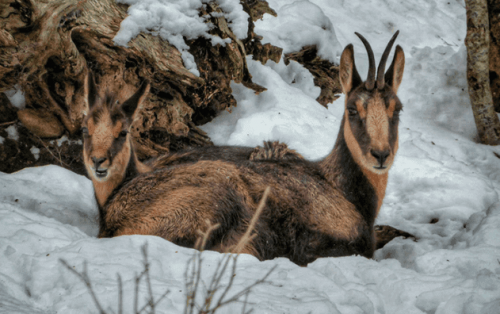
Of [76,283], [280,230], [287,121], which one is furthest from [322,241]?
[287,121]

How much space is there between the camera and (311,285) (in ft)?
9.30

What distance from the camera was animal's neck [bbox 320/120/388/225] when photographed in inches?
162

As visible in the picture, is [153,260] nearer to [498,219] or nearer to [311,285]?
[311,285]

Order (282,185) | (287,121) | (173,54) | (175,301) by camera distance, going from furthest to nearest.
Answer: (287,121) → (173,54) → (282,185) → (175,301)

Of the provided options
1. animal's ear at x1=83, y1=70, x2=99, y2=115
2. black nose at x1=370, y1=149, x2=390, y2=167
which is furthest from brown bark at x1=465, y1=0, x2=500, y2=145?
animal's ear at x1=83, y1=70, x2=99, y2=115

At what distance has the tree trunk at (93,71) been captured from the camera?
14.8 feet

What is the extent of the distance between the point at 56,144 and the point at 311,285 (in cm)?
418

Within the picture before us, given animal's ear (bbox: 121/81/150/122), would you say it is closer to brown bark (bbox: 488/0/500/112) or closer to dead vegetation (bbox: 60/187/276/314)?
dead vegetation (bbox: 60/187/276/314)

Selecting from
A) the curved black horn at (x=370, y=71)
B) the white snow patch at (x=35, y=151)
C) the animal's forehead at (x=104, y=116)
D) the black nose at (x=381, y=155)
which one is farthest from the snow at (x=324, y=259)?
the curved black horn at (x=370, y=71)

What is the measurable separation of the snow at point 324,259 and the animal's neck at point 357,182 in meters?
0.52

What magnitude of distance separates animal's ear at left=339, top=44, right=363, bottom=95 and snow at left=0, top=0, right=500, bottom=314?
1.69 m

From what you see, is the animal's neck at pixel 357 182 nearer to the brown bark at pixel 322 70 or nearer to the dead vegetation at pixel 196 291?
the dead vegetation at pixel 196 291

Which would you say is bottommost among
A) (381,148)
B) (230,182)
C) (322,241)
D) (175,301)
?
(322,241)

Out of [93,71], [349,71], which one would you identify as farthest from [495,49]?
[93,71]
